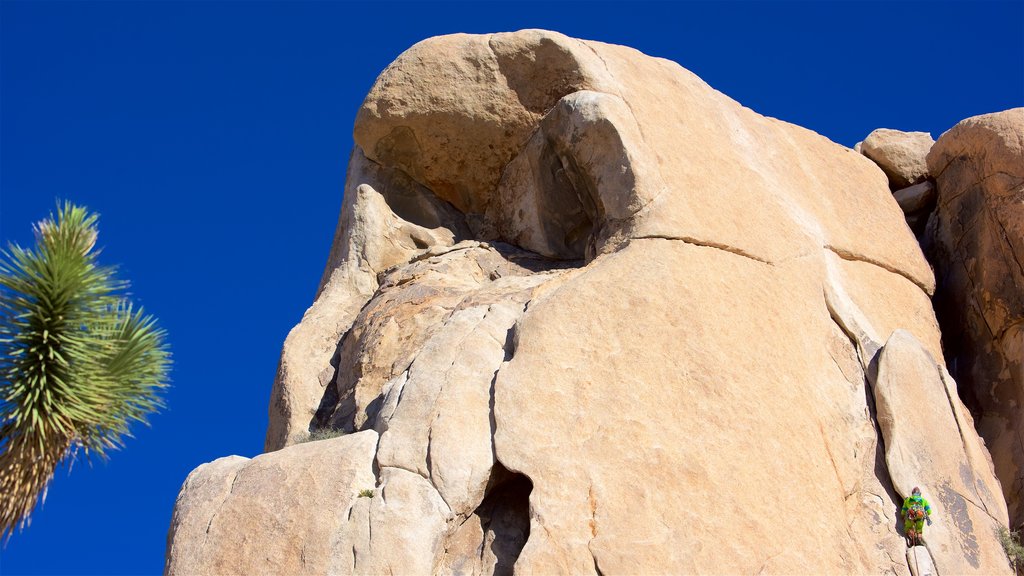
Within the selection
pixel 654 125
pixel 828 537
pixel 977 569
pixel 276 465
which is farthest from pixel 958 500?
pixel 276 465

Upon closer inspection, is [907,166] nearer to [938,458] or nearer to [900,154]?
[900,154]

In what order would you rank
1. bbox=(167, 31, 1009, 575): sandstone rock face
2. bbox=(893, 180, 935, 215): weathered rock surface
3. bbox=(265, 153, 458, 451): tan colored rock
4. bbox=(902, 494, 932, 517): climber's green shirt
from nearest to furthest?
bbox=(167, 31, 1009, 575): sandstone rock face, bbox=(902, 494, 932, 517): climber's green shirt, bbox=(265, 153, 458, 451): tan colored rock, bbox=(893, 180, 935, 215): weathered rock surface

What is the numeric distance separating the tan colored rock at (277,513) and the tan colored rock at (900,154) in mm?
10428

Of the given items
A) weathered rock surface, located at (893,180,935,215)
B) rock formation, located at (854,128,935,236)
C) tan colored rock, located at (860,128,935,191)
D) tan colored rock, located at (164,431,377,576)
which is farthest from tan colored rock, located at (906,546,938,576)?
tan colored rock, located at (860,128,935,191)

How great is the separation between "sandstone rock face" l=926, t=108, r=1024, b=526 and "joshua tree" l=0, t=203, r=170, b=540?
10634 mm

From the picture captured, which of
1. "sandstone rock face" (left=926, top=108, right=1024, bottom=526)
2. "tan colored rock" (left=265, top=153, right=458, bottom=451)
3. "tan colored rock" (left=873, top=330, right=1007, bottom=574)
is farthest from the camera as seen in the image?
"sandstone rock face" (left=926, top=108, right=1024, bottom=526)

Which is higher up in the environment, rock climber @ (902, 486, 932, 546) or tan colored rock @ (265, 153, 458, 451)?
tan colored rock @ (265, 153, 458, 451)

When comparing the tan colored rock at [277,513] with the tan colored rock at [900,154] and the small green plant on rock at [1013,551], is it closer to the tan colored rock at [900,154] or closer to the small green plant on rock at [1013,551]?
the small green plant on rock at [1013,551]

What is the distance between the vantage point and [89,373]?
9.89 m

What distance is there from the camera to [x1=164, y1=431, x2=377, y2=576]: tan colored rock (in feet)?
38.1

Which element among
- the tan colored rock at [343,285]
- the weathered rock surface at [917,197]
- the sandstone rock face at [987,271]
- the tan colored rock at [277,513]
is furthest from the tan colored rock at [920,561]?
the weathered rock surface at [917,197]

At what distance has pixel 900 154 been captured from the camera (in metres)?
19.5

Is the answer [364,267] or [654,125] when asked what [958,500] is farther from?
[364,267]

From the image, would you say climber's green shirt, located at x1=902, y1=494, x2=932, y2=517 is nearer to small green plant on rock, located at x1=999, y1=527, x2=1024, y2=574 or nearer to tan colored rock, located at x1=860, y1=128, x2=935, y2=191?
small green plant on rock, located at x1=999, y1=527, x2=1024, y2=574
